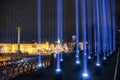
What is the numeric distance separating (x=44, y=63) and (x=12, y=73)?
7943mm

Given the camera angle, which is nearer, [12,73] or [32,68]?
[12,73]

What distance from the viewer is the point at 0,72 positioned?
1217 centimetres

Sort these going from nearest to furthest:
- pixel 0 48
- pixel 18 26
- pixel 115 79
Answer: pixel 115 79, pixel 18 26, pixel 0 48

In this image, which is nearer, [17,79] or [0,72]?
[0,72]

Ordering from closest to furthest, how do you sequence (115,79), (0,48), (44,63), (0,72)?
(0,72) → (115,79) → (44,63) → (0,48)

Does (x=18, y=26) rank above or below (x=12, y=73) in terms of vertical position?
above

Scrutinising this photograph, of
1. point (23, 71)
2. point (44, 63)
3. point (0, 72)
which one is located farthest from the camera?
point (44, 63)

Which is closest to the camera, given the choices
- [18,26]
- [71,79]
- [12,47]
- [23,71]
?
[71,79]

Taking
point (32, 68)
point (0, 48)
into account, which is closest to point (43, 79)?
point (32, 68)

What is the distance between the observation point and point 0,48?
97375 millimetres

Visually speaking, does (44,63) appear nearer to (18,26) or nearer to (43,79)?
(43,79)

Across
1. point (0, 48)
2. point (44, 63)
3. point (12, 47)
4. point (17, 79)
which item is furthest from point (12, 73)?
point (12, 47)

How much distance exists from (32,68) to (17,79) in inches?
139

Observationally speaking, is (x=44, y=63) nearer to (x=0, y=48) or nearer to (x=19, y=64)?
(x=19, y=64)
